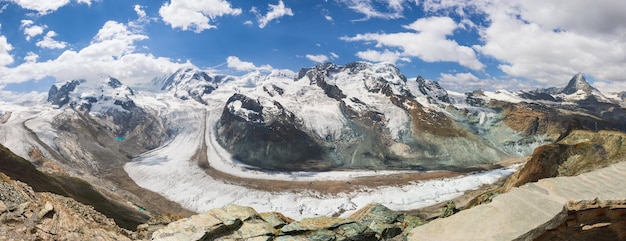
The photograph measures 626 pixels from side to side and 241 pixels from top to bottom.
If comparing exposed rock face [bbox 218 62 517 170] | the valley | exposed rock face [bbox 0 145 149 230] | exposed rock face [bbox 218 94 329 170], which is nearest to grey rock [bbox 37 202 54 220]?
exposed rock face [bbox 0 145 149 230]

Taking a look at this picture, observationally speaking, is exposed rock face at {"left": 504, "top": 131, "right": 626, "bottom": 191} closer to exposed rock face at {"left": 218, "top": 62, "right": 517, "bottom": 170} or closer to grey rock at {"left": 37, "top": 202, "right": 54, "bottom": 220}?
grey rock at {"left": 37, "top": 202, "right": 54, "bottom": 220}

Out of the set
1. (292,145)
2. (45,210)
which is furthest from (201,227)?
(292,145)

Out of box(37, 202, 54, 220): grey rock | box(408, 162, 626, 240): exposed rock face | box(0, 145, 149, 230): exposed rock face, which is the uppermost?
box(408, 162, 626, 240): exposed rock face

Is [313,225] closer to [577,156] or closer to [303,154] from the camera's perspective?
[577,156]

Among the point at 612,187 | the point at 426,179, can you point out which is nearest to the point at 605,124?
the point at 426,179

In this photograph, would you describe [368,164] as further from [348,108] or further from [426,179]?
[348,108]
